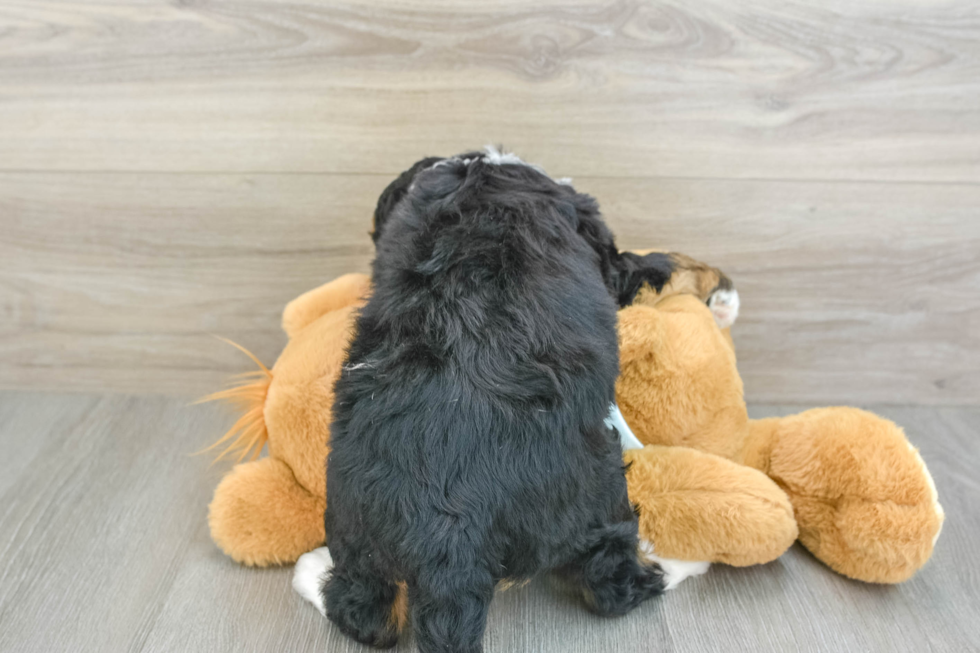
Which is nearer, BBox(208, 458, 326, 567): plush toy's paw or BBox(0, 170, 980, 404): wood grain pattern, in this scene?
BBox(208, 458, 326, 567): plush toy's paw

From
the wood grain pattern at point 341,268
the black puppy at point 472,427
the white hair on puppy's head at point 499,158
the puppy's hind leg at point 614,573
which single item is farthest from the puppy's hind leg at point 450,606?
the wood grain pattern at point 341,268

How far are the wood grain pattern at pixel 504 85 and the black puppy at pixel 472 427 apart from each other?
15.6 inches

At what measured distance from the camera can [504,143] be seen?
3.88ft

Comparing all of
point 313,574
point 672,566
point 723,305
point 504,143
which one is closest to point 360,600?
point 313,574

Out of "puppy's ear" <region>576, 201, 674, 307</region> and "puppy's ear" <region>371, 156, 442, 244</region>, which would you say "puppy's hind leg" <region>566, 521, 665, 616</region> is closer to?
"puppy's ear" <region>576, 201, 674, 307</region>

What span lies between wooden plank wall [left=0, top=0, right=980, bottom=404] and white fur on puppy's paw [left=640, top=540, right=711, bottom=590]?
1.83 ft

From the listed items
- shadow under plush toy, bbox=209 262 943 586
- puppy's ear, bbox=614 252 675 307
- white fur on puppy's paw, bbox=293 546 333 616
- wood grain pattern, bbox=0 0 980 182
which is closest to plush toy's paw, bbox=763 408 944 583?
shadow under plush toy, bbox=209 262 943 586

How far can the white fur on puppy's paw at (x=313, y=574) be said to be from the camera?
86 centimetres

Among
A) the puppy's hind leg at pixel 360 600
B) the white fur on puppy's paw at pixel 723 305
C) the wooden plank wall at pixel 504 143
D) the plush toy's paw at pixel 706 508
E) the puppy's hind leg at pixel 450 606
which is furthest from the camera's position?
the wooden plank wall at pixel 504 143

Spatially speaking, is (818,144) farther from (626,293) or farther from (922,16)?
(626,293)

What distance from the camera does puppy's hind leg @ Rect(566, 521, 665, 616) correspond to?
2.62 ft

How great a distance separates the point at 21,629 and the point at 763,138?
139 centimetres

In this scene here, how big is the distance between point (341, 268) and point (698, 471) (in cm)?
77

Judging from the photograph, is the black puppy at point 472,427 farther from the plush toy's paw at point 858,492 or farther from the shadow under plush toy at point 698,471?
the plush toy's paw at point 858,492
